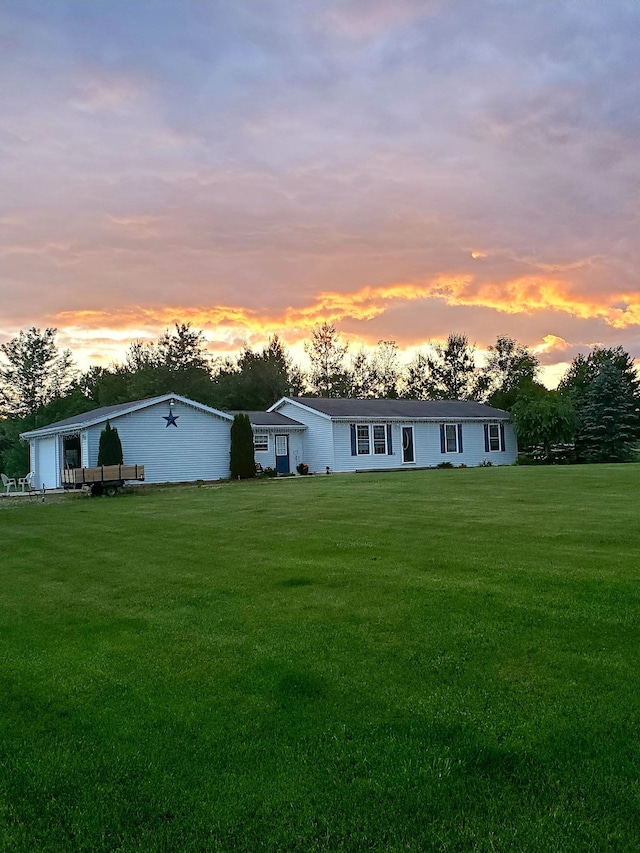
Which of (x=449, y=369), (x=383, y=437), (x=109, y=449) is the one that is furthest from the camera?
Answer: (x=449, y=369)

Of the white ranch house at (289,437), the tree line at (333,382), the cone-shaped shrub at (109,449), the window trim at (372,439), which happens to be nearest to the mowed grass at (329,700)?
the cone-shaped shrub at (109,449)

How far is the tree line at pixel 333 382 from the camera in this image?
118 feet

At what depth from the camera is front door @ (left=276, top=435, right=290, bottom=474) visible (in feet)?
99.2

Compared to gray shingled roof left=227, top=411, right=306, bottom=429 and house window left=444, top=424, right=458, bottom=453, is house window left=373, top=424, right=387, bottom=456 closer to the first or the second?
gray shingled roof left=227, top=411, right=306, bottom=429

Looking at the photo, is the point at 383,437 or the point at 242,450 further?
the point at 383,437

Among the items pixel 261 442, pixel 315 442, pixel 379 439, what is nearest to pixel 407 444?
pixel 379 439

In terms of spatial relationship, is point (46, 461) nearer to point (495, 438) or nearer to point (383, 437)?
point (383, 437)

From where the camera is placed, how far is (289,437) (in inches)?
1212

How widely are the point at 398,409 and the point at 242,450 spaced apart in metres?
9.51

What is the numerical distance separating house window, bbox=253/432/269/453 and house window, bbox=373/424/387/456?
17.2 feet

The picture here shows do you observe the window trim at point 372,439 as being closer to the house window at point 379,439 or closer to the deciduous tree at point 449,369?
the house window at point 379,439

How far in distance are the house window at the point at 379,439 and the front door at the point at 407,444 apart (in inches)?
47.1

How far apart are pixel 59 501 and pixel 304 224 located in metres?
11.6

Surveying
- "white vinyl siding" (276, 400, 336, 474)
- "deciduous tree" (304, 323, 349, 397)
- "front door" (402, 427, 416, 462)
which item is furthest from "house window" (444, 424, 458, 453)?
"deciduous tree" (304, 323, 349, 397)
